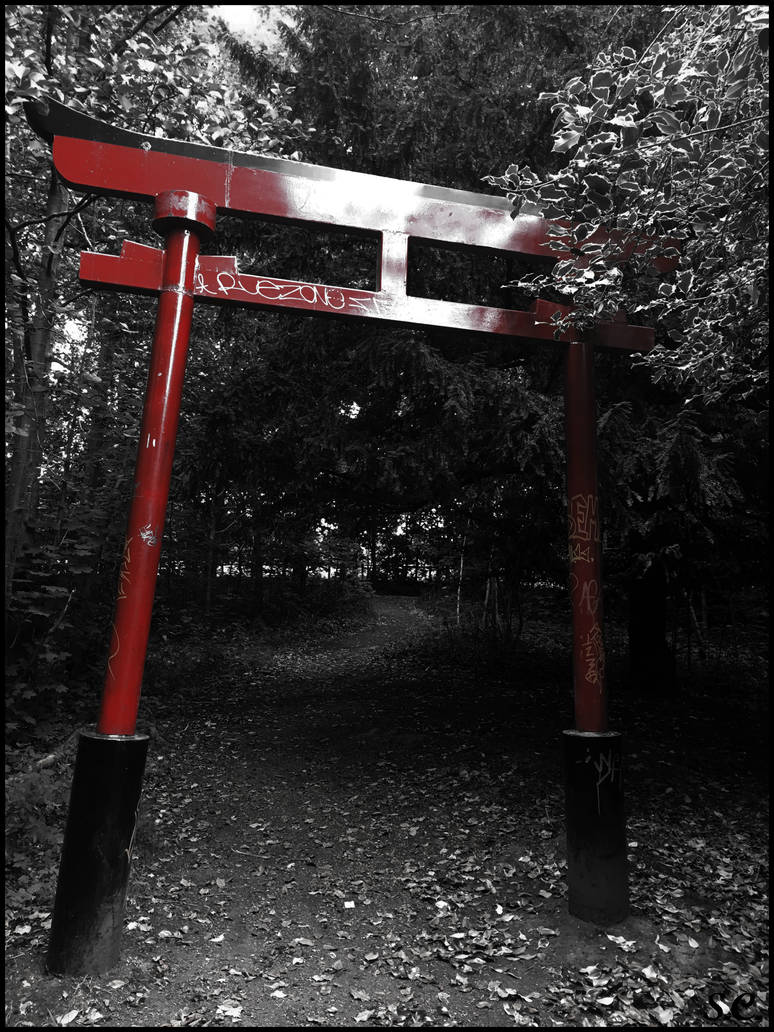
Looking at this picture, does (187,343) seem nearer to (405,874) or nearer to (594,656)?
(594,656)

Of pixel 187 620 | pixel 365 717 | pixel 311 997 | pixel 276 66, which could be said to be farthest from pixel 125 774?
pixel 187 620

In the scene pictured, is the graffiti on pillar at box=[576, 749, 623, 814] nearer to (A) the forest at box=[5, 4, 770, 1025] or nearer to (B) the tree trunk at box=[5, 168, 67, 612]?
(A) the forest at box=[5, 4, 770, 1025]

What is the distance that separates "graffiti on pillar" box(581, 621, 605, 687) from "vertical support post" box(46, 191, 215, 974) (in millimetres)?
2610

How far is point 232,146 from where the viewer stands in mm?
5359

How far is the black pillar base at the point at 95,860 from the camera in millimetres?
3232

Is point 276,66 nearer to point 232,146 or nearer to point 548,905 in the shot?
point 232,146

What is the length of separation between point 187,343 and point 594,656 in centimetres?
313

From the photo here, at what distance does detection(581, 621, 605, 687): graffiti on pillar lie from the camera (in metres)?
4.02

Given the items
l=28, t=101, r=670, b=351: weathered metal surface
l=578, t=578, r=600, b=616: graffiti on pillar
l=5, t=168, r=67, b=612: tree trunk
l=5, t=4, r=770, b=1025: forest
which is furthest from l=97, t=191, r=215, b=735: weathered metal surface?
l=578, t=578, r=600, b=616: graffiti on pillar

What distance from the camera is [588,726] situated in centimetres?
396

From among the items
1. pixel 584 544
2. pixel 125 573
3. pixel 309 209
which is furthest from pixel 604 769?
pixel 309 209

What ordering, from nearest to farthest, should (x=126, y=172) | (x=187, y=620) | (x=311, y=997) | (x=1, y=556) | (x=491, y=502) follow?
1. (x=311, y=997)
2. (x=126, y=172)
3. (x=1, y=556)
4. (x=491, y=502)
5. (x=187, y=620)

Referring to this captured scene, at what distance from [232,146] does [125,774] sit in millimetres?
4860

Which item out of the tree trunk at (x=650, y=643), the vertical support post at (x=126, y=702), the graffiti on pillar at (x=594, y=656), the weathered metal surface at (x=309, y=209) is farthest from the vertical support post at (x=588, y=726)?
the tree trunk at (x=650, y=643)
